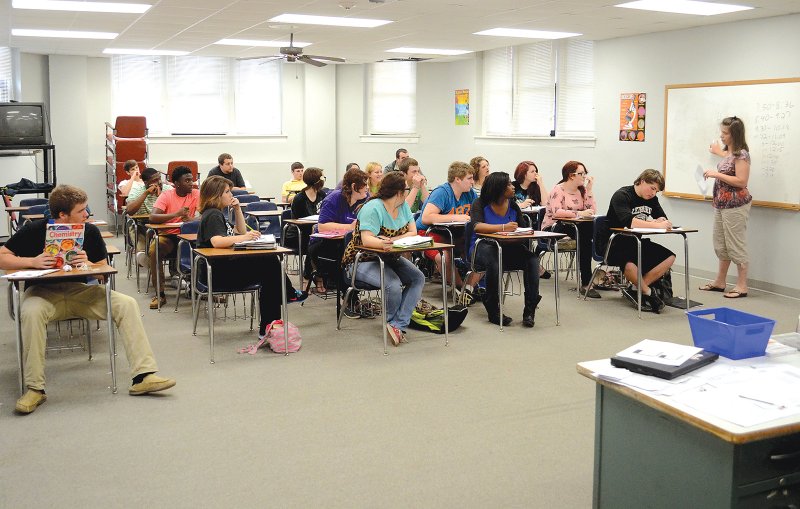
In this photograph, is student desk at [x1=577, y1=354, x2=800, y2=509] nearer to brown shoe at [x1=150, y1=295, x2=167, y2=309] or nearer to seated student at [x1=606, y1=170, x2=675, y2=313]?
seated student at [x1=606, y1=170, x2=675, y2=313]

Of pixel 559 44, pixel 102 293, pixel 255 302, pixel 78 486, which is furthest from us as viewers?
pixel 559 44

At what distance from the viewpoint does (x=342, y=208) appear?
691 cm

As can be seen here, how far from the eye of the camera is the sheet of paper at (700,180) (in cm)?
884

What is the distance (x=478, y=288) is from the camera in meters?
7.60

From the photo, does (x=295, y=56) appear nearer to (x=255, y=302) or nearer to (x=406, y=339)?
(x=255, y=302)

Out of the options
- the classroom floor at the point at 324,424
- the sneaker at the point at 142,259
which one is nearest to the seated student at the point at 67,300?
the classroom floor at the point at 324,424

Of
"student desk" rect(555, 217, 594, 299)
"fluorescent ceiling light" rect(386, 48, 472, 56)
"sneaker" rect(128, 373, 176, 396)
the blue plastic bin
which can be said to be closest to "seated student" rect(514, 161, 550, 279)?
"student desk" rect(555, 217, 594, 299)

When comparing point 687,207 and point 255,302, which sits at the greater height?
point 687,207

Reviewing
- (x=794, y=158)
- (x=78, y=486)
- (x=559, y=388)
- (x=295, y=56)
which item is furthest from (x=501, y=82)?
(x=78, y=486)

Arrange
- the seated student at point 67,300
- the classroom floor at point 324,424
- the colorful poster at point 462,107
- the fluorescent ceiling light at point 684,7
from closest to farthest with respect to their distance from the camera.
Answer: the classroom floor at point 324,424
the seated student at point 67,300
the fluorescent ceiling light at point 684,7
the colorful poster at point 462,107

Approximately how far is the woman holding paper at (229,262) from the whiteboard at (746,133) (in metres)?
5.08

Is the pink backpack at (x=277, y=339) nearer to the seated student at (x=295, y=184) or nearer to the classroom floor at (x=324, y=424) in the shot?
the classroom floor at (x=324, y=424)

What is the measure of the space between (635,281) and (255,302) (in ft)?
10.8

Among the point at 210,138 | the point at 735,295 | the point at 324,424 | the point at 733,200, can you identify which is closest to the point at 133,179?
the point at 210,138
